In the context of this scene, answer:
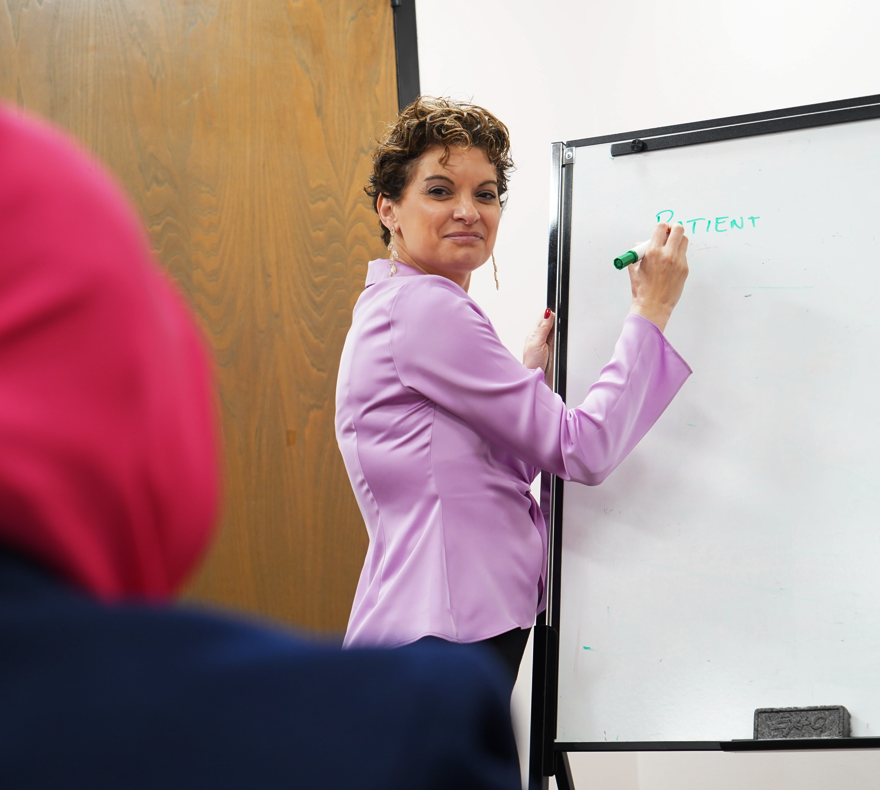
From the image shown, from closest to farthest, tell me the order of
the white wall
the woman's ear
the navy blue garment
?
the navy blue garment, the woman's ear, the white wall

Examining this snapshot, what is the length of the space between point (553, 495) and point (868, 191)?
0.62m

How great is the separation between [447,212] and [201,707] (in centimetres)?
104

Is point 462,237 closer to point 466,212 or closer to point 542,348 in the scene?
point 466,212

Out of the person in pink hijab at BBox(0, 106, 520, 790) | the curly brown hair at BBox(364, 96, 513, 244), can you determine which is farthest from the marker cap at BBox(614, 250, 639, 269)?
the person in pink hijab at BBox(0, 106, 520, 790)

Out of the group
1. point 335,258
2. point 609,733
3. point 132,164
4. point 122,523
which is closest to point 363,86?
point 335,258

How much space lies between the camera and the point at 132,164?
1754mm

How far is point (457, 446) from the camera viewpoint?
111 centimetres

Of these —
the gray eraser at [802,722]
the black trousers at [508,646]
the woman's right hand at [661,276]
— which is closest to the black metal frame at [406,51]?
the woman's right hand at [661,276]

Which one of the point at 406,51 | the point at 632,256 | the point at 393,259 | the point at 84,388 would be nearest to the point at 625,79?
the point at 406,51

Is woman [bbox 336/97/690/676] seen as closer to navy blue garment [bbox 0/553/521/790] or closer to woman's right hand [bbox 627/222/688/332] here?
woman's right hand [bbox 627/222/688/332]

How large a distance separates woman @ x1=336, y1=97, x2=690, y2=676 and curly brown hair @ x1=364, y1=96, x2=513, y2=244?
180mm

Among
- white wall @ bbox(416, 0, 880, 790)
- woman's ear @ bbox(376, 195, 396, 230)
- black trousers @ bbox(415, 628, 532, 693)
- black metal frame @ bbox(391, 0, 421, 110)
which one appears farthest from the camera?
black metal frame @ bbox(391, 0, 421, 110)

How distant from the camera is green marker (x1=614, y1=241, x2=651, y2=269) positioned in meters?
1.25

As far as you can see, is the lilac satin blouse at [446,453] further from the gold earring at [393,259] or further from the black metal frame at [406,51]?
the black metal frame at [406,51]
